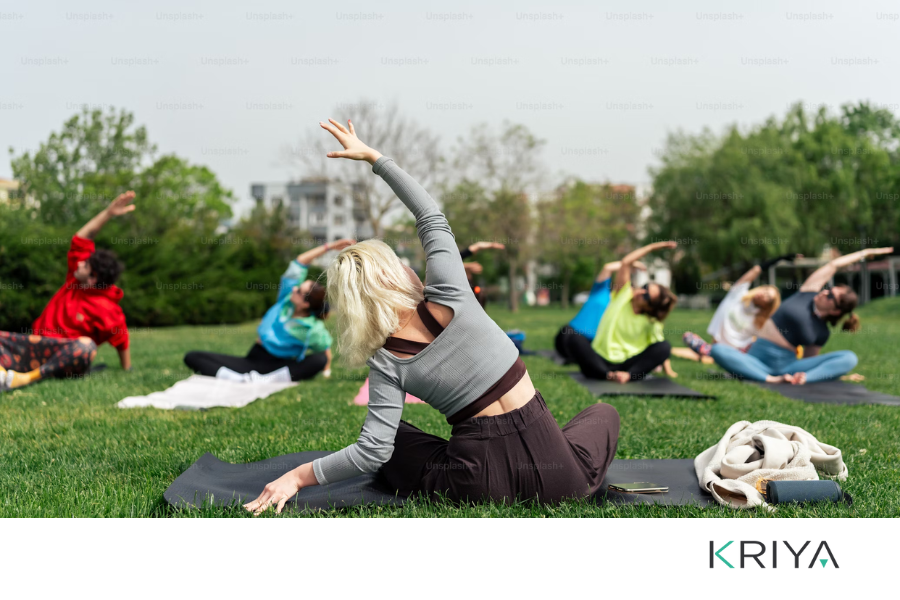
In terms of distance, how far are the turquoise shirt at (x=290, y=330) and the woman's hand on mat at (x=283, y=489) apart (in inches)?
183

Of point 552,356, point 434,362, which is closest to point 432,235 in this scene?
point 434,362

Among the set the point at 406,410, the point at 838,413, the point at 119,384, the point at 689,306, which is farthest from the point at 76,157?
the point at 689,306

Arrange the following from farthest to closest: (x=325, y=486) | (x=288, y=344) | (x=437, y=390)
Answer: (x=288, y=344)
(x=325, y=486)
(x=437, y=390)

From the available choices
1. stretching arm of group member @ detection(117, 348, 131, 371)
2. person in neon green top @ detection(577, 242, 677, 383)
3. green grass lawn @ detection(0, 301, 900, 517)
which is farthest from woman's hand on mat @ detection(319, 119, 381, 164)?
stretching arm of group member @ detection(117, 348, 131, 371)

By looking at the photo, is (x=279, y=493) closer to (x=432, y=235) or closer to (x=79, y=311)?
(x=432, y=235)

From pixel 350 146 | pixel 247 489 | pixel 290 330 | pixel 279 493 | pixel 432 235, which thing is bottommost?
pixel 247 489

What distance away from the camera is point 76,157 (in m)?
27.8

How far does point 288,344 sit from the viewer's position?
7711 mm

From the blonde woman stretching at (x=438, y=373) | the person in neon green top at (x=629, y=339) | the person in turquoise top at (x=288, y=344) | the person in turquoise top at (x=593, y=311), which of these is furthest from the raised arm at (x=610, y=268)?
the blonde woman stretching at (x=438, y=373)

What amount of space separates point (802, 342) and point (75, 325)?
8.23 m

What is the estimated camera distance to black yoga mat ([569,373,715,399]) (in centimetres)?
666

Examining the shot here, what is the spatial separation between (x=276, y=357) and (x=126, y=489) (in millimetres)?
4340

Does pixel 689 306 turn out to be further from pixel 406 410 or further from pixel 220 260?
pixel 406 410

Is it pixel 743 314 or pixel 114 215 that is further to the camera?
pixel 743 314
